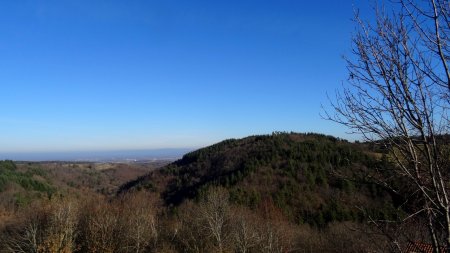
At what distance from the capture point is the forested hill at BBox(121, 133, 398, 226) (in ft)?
213

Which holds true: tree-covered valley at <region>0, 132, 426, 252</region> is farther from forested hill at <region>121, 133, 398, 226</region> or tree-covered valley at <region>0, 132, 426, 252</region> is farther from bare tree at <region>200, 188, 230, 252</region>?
forested hill at <region>121, 133, 398, 226</region>

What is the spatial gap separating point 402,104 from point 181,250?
130 ft

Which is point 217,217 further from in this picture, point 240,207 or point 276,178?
point 276,178

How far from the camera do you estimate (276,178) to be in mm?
79312

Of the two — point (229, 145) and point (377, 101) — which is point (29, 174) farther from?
point (377, 101)

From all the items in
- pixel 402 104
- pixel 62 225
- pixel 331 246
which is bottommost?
pixel 331 246

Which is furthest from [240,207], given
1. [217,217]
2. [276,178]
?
[276,178]

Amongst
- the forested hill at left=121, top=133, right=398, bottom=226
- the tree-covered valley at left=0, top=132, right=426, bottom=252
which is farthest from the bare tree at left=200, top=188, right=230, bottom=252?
the forested hill at left=121, top=133, right=398, bottom=226

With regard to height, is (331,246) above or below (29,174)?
below

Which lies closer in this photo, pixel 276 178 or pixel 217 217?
pixel 217 217

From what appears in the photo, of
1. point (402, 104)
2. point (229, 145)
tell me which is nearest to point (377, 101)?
point (402, 104)

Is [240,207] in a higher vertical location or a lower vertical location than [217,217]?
lower

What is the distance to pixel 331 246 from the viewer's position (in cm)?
4528

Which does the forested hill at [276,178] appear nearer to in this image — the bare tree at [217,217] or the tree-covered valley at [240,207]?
the tree-covered valley at [240,207]
